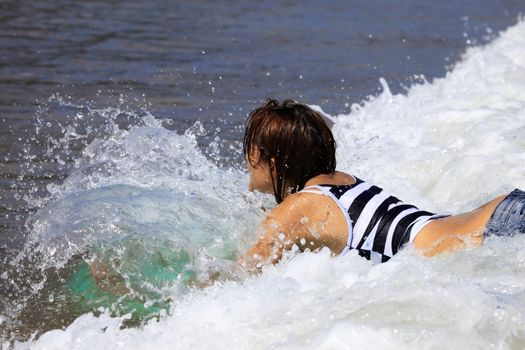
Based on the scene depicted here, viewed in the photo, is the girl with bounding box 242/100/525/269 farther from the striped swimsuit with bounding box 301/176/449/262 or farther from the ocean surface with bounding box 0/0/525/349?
the ocean surface with bounding box 0/0/525/349

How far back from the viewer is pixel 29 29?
11969mm

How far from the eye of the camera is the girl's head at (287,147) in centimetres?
432

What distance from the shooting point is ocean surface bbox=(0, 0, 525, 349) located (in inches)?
139

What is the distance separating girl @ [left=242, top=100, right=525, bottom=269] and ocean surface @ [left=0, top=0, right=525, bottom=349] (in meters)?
0.12

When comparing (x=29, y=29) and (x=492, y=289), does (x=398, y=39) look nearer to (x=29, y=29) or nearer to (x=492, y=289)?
(x=29, y=29)

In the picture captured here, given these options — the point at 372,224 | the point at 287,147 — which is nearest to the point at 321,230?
the point at 372,224

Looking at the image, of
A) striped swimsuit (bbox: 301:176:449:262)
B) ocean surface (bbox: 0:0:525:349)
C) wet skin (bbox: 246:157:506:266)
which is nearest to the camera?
ocean surface (bbox: 0:0:525:349)

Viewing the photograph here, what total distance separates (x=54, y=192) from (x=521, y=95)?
411cm

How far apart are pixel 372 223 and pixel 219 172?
72.7 inches

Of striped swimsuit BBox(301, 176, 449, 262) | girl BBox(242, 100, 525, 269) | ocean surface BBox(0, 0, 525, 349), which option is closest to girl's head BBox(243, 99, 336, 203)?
girl BBox(242, 100, 525, 269)

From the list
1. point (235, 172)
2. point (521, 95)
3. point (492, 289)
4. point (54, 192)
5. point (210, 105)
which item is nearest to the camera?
point (492, 289)

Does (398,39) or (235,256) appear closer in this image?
(235,256)

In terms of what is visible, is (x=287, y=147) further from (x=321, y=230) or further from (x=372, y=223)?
(x=372, y=223)

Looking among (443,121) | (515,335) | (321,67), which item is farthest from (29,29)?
(515,335)
